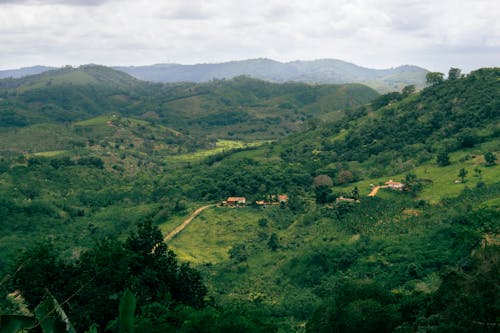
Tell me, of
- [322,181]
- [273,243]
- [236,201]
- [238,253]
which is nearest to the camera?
[238,253]

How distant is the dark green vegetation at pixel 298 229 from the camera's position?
20.9m

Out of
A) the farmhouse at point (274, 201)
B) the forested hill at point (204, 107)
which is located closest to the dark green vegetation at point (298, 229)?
the farmhouse at point (274, 201)

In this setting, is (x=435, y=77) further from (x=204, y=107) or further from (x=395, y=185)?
(x=204, y=107)

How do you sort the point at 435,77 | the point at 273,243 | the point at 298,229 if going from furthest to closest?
the point at 435,77, the point at 298,229, the point at 273,243

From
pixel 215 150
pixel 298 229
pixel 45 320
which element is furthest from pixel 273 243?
pixel 215 150

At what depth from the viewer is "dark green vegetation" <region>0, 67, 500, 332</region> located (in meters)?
20.9

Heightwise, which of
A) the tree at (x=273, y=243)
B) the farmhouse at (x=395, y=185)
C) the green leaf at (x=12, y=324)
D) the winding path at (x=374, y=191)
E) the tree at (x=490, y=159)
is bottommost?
the tree at (x=273, y=243)

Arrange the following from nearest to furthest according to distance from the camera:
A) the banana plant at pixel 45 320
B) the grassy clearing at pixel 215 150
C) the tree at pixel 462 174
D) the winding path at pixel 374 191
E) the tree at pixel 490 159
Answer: the banana plant at pixel 45 320 < the tree at pixel 462 174 < the tree at pixel 490 159 < the winding path at pixel 374 191 < the grassy clearing at pixel 215 150

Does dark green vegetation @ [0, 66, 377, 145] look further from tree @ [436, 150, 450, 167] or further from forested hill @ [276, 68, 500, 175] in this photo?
tree @ [436, 150, 450, 167]

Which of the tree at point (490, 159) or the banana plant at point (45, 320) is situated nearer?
the banana plant at point (45, 320)

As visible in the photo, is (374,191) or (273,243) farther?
(374,191)

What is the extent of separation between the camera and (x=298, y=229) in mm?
46250

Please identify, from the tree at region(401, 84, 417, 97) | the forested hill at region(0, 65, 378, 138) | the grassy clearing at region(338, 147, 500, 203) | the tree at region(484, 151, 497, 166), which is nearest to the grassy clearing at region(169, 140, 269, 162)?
the forested hill at region(0, 65, 378, 138)

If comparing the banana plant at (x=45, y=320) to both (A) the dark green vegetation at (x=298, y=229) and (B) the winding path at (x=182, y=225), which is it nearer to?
(A) the dark green vegetation at (x=298, y=229)
